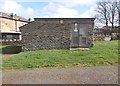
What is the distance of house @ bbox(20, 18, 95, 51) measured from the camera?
2223cm

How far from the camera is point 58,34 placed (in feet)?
74.3

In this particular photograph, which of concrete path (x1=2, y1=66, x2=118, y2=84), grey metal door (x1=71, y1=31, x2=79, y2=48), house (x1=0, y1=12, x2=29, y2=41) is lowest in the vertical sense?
concrete path (x1=2, y1=66, x2=118, y2=84)

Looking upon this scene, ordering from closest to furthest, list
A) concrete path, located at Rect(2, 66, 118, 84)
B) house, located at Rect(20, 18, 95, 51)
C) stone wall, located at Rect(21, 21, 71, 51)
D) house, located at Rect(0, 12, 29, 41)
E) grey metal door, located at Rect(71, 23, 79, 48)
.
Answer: concrete path, located at Rect(2, 66, 118, 84)
house, located at Rect(20, 18, 95, 51)
grey metal door, located at Rect(71, 23, 79, 48)
stone wall, located at Rect(21, 21, 71, 51)
house, located at Rect(0, 12, 29, 41)

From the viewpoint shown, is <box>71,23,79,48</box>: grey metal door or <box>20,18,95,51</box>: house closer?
<box>20,18,95,51</box>: house

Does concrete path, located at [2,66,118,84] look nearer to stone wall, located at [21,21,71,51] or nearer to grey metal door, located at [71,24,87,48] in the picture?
grey metal door, located at [71,24,87,48]

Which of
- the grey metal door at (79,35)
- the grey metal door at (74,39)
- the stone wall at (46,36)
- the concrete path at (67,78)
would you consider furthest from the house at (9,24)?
the concrete path at (67,78)

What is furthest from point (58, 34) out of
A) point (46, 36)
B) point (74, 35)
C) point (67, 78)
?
point (67, 78)

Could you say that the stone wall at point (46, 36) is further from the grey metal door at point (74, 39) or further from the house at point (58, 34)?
the grey metal door at point (74, 39)

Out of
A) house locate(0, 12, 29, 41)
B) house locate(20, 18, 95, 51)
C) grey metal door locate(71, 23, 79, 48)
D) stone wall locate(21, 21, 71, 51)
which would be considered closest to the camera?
house locate(20, 18, 95, 51)

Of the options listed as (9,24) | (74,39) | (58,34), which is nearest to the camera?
(74,39)

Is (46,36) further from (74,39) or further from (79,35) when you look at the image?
(79,35)

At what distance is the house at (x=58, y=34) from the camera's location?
72.9 feet

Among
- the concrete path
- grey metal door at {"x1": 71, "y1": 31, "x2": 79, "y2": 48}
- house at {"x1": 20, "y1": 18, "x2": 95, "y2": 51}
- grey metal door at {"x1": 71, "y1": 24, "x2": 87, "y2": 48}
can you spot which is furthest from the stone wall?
the concrete path

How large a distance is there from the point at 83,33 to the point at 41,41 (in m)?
4.48
